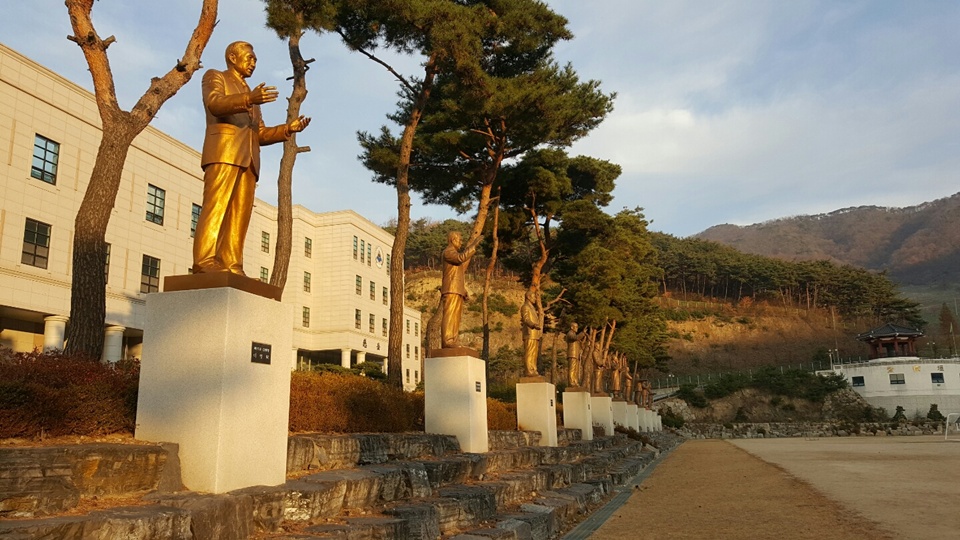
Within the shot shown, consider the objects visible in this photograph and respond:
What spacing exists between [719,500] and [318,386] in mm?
8458

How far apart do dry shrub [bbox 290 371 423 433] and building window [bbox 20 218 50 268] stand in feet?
57.9

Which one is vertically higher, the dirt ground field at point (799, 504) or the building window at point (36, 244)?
the building window at point (36, 244)

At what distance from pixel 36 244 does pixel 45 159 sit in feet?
9.90

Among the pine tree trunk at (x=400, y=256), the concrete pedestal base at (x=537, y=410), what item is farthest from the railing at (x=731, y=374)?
the pine tree trunk at (x=400, y=256)

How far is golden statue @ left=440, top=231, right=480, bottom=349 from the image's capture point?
11867mm

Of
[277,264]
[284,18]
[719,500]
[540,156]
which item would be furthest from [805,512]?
[540,156]

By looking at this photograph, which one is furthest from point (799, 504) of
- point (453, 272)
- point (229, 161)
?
point (229, 161)

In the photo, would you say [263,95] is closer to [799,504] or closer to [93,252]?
[93,252]

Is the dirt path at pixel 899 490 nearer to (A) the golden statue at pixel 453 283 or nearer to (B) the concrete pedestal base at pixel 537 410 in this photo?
(B) the concrete pedestal base at pixel 537 410

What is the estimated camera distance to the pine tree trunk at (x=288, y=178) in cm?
1360

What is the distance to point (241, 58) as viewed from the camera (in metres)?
6.42

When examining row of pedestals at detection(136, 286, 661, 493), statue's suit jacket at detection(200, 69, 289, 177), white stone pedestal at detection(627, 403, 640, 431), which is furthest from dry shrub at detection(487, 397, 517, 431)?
white stone pedestal at detection(627, 403, 640, 431)

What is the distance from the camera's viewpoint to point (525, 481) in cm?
1034

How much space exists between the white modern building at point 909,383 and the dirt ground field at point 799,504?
185ft
